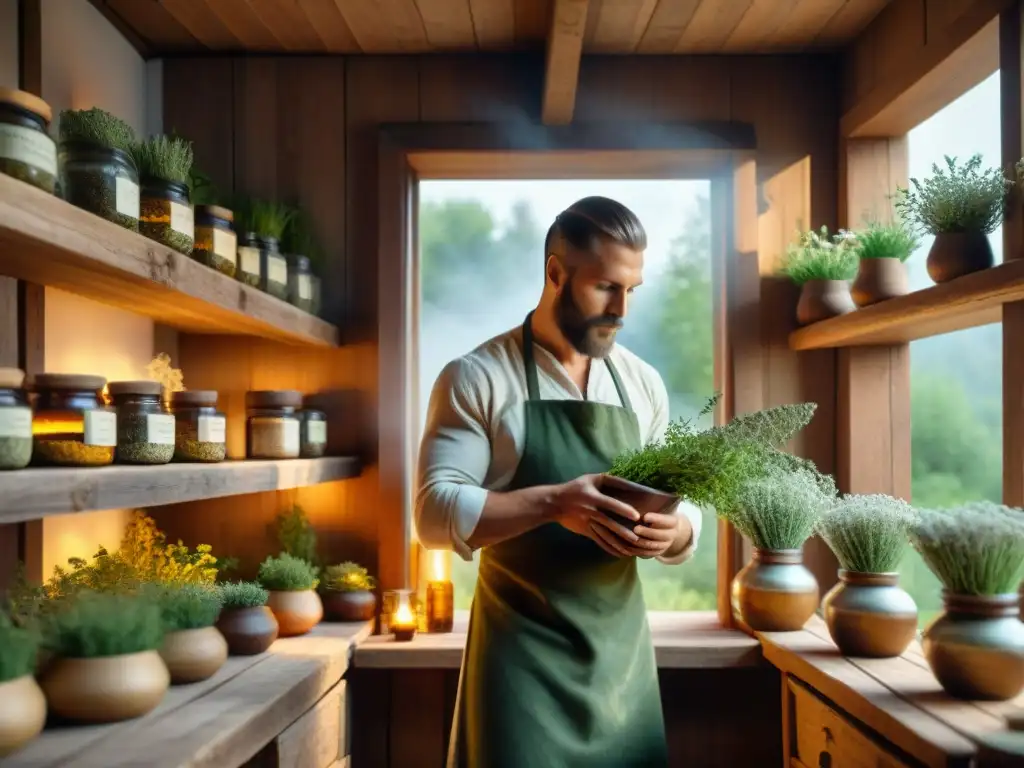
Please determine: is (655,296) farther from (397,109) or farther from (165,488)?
(165,488)

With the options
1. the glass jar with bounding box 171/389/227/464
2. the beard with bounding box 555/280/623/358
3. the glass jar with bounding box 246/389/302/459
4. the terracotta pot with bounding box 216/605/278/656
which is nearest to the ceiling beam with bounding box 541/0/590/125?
the beard with bounding box 555/280/623/358

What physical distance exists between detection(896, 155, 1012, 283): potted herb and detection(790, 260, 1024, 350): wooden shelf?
0.18 feet

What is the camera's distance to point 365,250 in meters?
2.75

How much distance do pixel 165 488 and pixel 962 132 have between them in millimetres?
2040

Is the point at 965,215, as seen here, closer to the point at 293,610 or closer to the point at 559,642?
the point at 559,642

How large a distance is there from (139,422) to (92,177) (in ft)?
1.36

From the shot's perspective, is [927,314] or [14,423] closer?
[14,423]

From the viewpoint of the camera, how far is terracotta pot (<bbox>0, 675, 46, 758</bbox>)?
130 centimetres

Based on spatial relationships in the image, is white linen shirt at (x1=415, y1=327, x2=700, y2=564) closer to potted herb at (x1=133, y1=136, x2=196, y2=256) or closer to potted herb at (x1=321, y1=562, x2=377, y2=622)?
potted herb at (x1=133, y1=136, x2=196, y2=256)

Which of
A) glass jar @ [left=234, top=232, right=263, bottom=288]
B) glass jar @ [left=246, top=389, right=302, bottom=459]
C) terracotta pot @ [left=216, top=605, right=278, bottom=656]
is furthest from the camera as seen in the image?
glass jar @ [left=246, top=389, right=302, bottom=459]

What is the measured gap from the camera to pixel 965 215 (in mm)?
1886

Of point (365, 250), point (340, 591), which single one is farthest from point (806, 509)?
point (365, 250)

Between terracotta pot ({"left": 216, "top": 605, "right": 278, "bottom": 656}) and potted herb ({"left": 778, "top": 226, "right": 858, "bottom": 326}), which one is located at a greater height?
potted herb ({"left": 778, "top": 226, "right": 858, "bottom": 326})

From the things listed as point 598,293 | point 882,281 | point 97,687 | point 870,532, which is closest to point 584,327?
point 598,293
